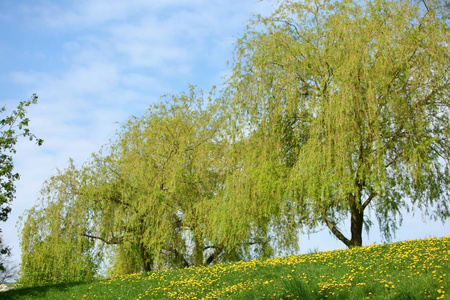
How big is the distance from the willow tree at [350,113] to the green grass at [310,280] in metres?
2.39

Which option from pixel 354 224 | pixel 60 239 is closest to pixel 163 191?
pixel 60 239

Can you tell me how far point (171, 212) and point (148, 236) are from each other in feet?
4.52

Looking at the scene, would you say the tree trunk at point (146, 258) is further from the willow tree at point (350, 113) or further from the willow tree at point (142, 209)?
the willow tree at point (350, 113)

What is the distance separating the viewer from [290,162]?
15070 millimetres

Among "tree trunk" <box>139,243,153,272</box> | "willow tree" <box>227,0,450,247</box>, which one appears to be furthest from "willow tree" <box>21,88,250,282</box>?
"willow tree" <box>227,0,450,247</box>

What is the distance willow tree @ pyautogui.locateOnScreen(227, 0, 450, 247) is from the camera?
13.1 m

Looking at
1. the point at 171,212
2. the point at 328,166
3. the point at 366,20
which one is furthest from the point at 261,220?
the point at 366,20

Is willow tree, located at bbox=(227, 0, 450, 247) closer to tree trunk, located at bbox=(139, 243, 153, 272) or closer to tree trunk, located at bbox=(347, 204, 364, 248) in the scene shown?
tree trunk, located at bbox=(347, 204, 364, 248)

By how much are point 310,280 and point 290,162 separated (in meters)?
6.69

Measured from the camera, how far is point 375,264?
9.40 m

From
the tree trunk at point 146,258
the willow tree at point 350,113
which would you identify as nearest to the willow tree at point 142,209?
the tree trunk at point 146,258

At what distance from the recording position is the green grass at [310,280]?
7496 mm

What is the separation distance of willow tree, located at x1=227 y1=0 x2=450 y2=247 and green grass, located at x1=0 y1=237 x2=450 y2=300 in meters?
2.39

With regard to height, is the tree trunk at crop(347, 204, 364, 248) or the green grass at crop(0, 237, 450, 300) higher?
the tree trunk at crop(347, 204, 364, 248)
